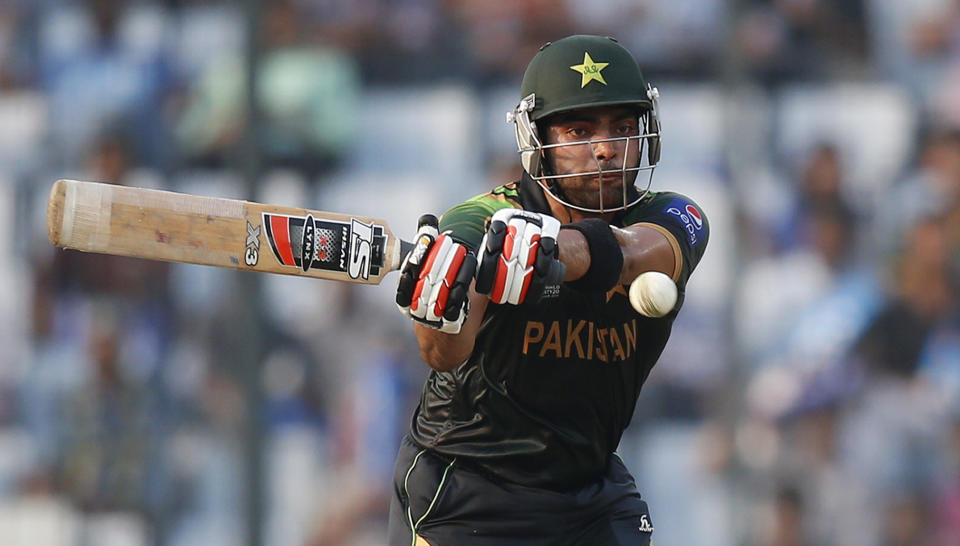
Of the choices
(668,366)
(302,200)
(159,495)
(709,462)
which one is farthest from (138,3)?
(709,462)

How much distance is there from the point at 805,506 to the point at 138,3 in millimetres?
4061

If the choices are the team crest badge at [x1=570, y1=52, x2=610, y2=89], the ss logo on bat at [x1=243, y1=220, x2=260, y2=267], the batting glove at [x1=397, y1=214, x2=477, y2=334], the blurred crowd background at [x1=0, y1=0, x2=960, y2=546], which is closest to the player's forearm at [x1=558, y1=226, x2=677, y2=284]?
the batting glove at [x1=397, y1=214, x2=477, y2=334]

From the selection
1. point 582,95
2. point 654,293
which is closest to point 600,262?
point 654,293

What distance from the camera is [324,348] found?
266 inches

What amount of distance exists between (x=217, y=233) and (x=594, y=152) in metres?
1.05

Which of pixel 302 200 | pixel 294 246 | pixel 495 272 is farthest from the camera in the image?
pixel 302 200

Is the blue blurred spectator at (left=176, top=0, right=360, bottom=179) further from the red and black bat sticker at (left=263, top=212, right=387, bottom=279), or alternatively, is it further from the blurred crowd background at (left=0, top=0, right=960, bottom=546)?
the red and black bat sticker at (left=263, top=212, right=387, bottom=279)

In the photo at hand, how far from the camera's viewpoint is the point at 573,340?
12.5 feet

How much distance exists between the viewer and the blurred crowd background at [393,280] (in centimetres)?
671

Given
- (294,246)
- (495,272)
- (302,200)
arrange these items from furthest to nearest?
1. (302,200)
2. (294,246)
3. (495,272)

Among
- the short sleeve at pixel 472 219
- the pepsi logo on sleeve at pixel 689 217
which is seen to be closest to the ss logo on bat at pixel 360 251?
the short sleeve at pixel 472 219

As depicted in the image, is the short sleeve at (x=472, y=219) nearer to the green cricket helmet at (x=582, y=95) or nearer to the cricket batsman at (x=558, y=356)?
the cricket batsman at (x=558, y=356)

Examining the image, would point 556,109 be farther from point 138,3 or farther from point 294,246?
point 138,3

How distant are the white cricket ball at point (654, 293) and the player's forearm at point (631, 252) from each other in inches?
6.2
